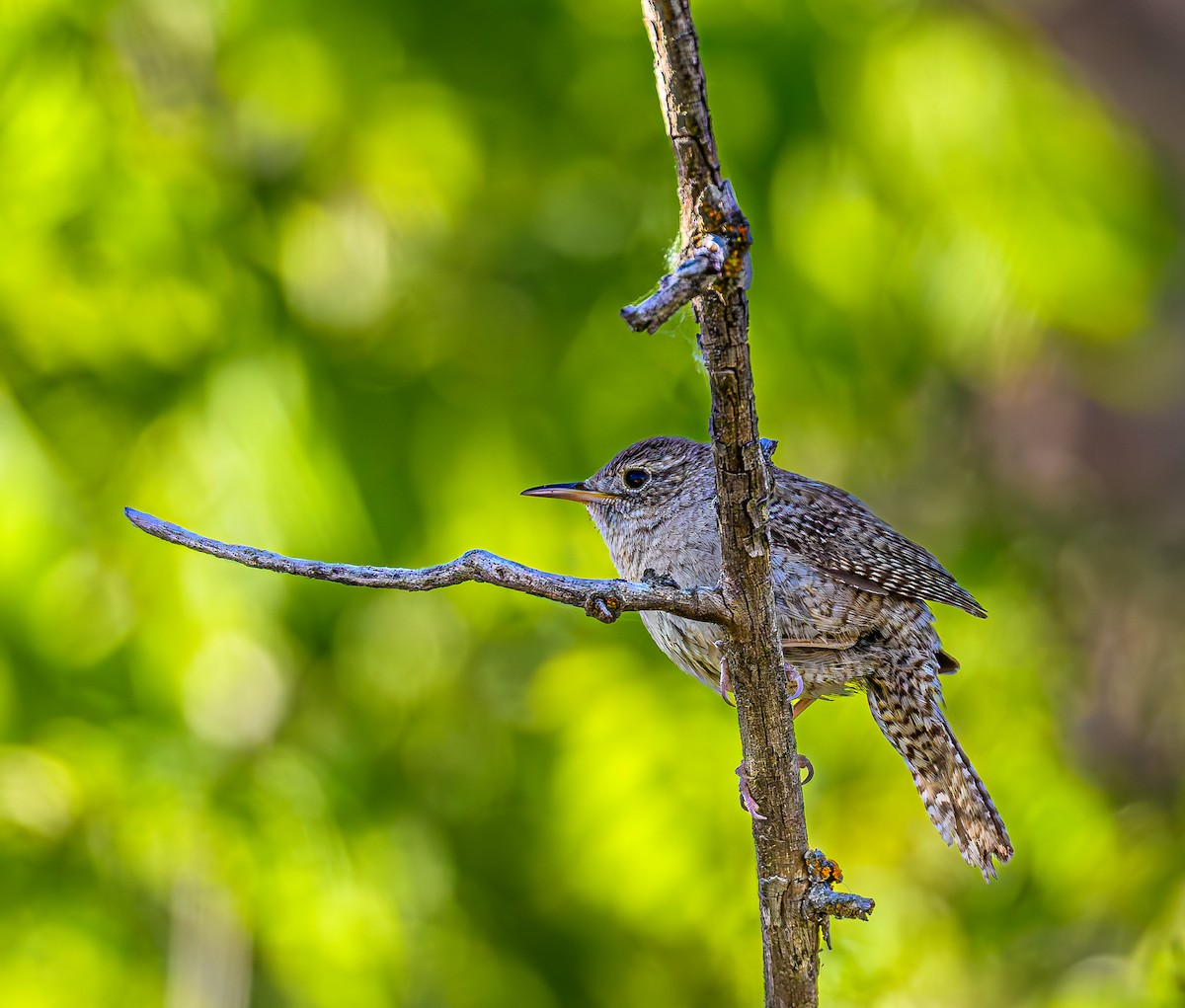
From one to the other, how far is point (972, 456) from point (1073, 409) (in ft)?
8.50

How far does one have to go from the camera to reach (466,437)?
4.88 metres

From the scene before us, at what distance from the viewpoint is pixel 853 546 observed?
346 centimetres

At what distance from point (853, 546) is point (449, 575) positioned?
170 cm

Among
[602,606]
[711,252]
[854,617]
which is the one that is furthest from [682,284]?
[854,617]

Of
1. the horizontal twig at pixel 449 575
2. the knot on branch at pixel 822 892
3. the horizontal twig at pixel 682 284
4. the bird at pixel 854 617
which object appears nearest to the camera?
the horizontal twig at pixel 682 284

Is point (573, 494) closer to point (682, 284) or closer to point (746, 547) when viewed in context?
point (746, 547)

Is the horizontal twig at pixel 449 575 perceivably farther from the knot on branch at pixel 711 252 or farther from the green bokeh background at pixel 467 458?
the green bokeh background at pixel 467 458

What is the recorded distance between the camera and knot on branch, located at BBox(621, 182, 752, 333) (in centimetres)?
171

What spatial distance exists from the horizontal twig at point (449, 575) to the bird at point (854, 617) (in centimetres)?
112

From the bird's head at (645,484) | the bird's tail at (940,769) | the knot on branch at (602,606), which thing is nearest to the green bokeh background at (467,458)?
the bird's head at (645,484)

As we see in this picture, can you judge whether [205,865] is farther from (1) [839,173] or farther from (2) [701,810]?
(1) [839,173]

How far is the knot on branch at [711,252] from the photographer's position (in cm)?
171

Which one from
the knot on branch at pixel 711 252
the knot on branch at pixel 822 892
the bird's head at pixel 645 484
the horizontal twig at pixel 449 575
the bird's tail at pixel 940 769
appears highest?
the bird's head at pixel 645 484

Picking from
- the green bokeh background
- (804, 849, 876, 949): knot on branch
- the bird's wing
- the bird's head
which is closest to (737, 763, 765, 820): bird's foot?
(804, 849, 876, 949): knot on branch
